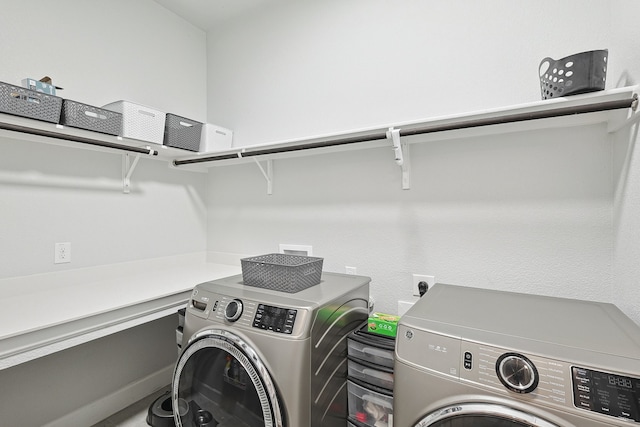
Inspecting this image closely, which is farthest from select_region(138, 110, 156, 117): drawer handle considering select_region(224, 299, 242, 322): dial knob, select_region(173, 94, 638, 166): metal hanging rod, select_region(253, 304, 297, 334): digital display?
select_region(253, 304, 297, 334): digital display

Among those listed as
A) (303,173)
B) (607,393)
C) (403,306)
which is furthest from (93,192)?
(607,393)

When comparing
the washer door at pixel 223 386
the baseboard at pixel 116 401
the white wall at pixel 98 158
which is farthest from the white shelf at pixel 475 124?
the baseboard at pixel 116 401

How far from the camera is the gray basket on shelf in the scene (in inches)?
51.4

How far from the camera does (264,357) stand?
108 cm

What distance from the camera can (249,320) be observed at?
115cm

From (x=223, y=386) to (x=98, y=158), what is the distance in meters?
1.58

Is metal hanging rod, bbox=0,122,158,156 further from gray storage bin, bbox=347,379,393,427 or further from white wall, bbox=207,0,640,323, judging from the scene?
gray storage bin, bbox=347,379,393,427

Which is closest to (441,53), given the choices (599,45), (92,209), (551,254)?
(599,45)

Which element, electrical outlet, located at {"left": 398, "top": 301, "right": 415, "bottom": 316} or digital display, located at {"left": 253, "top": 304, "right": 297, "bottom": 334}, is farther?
electrical outlet, located at {"left": 398, "top": 301, "right": 415, "bottom": 316}

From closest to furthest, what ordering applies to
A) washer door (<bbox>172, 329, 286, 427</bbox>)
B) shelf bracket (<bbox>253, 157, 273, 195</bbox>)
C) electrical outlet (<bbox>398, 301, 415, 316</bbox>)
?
1. washer door (<bbox>172, 329, 286, 427</bbox>)
2. electrical outlet (<bbox>398, 301, 415, 316</bbox>)
3. shelf bracket (<bbox>253, 157, 273, 195</bbox>)

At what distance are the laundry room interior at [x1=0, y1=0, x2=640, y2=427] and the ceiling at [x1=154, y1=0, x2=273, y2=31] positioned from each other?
22 millimetres

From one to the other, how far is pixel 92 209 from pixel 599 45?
270 cm

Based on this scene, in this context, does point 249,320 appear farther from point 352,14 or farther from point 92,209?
point 352,14

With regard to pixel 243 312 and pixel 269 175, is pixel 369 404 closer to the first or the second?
pixel 243 312
